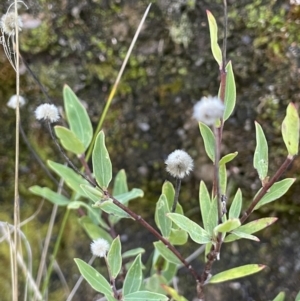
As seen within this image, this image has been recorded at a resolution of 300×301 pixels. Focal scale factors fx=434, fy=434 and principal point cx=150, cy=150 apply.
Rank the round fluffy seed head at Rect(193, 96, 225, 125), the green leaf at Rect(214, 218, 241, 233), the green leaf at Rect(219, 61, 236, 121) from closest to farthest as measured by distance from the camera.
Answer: the round fluffy seed head at Rect(193, 96, 225, 125), the green leaf at Rect(214, 218, 241, 233), the green leaf at Rect(219, 61, 236, 121)

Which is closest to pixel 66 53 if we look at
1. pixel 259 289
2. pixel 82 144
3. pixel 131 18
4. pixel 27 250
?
pixel 131 18

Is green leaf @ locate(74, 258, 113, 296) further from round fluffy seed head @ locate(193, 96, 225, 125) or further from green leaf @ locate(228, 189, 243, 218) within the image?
round fluffy seed head @ locate(193, 96, 225, 125)

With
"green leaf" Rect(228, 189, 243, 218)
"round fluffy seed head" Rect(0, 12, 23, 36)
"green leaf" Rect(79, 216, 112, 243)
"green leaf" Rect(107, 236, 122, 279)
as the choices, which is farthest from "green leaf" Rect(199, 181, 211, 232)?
"round fluffy seed head" Rect(0, 12, 23, 36)

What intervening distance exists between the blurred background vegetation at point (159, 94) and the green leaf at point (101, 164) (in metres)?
0.31

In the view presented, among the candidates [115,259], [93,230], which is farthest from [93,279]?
[93,230]

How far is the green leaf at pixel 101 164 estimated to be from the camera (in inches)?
26.5

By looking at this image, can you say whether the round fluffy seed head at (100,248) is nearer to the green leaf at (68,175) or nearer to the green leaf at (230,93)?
the green leaf at (68,175)

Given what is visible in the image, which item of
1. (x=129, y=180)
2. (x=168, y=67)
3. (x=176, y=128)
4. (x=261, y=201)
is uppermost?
(x=168, y=67)

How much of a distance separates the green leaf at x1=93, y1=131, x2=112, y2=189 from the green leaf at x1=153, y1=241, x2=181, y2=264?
Result: 0.16 metres

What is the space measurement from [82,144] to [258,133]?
0.30m

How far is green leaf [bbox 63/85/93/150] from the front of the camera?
0.81m

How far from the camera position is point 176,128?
0.98m

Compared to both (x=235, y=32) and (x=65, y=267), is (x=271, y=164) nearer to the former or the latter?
(x=235, y=32)

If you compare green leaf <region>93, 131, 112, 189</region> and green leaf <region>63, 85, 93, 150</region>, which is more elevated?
green leaf <region>63, 85, 93, 150</region>
